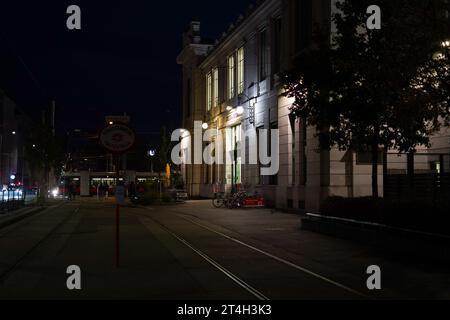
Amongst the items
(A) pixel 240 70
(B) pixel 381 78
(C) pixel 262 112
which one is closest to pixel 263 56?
(C) pixel 262 112

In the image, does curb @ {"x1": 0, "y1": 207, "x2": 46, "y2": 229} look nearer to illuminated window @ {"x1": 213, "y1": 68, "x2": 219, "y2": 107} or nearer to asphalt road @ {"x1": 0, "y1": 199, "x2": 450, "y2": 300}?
asphalt road @ {"x1": 0, "y1": 199, "x2": 450, "y2": 300}

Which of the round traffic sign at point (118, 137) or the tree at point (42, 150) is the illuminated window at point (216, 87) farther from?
the round traffic sign at point (118, 137)

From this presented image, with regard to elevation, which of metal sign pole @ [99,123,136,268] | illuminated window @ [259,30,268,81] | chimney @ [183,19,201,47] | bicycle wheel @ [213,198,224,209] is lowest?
bicycle wheel @ [213,198,224,209]

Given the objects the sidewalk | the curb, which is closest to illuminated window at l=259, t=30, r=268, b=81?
the curb

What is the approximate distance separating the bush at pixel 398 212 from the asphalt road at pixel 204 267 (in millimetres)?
1000

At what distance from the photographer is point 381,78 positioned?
14.9 meters

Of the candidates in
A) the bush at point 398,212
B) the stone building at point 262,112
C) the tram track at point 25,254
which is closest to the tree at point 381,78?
the bush at point 398,212

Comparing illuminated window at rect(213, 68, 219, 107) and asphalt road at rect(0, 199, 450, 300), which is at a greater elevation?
illuminated window at rect(213, 68, 219, 107)

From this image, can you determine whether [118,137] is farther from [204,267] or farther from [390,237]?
[390,237]

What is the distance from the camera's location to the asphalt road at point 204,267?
33.5 feet

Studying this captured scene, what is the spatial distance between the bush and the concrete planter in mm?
263

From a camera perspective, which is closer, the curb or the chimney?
the curb

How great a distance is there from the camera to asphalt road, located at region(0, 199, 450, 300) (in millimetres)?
10211

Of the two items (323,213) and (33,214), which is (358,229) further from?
(33,214)
